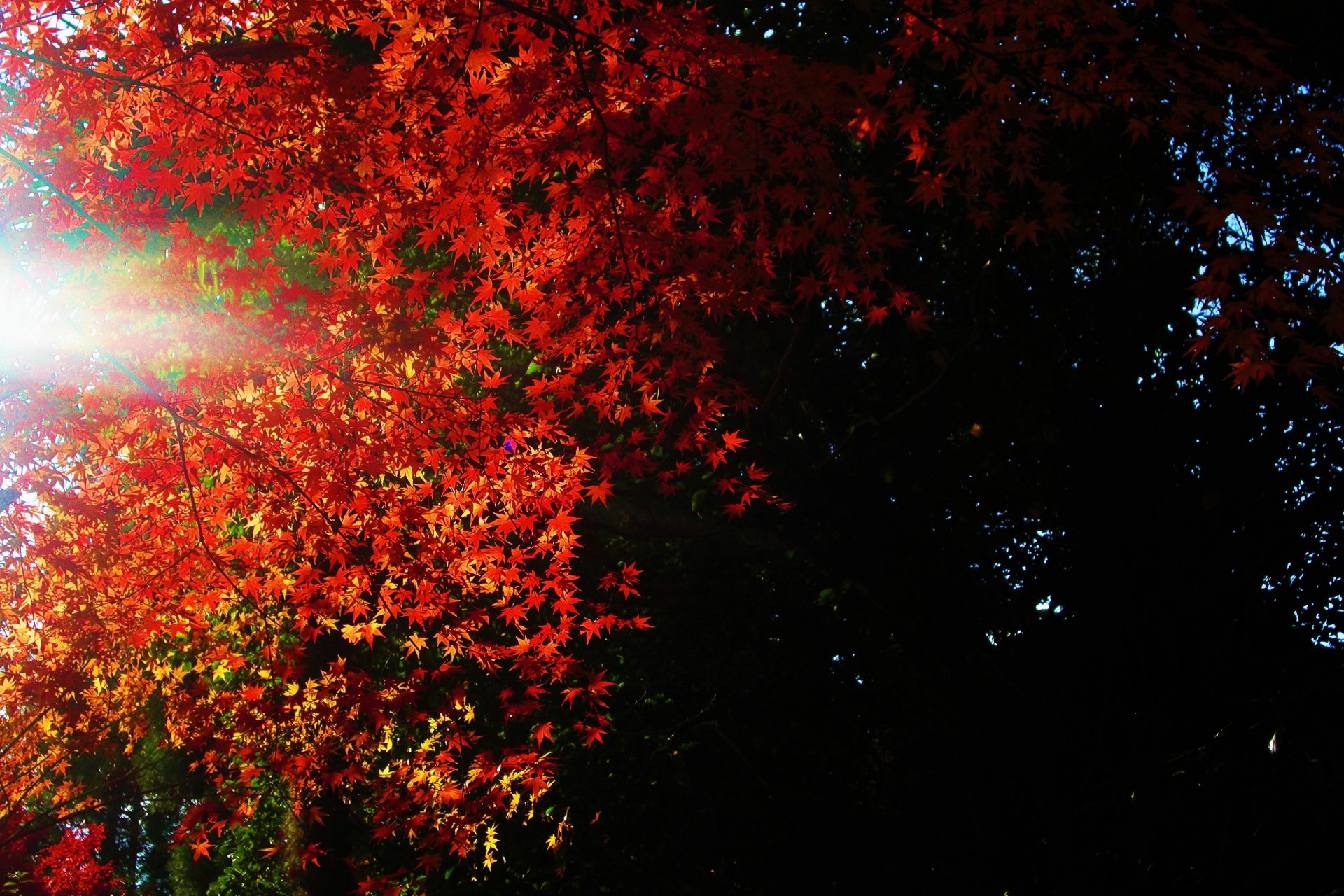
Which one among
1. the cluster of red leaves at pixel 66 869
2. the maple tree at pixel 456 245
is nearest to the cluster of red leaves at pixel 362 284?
the maple tree at pixel 456 245

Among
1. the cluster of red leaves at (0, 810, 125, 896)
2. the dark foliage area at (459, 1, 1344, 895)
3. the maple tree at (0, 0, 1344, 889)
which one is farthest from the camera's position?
the cluster of red leaves at (0, 810, 125, 896)

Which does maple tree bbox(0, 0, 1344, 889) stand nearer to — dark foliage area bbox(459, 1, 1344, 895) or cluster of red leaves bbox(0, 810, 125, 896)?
dark foliage area bbox(459, 1, 1344, 895)

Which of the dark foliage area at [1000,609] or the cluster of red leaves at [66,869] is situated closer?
the dark foliage area at [1000,609]

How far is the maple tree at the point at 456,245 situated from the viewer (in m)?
3.40

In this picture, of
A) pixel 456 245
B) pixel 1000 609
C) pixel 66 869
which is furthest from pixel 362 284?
pixel 66 869

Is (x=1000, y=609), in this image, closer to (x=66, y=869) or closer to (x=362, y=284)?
(x=362, y=284)

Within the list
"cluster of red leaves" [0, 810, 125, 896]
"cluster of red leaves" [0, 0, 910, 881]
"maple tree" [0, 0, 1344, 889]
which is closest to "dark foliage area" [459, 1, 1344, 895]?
"maple tree" [0, 0, 1344, 889]

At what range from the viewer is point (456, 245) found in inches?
147

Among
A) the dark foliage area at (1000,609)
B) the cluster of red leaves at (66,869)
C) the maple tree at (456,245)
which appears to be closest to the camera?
the maple tree at (456,245)

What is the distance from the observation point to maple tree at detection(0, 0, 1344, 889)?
11.1 ft

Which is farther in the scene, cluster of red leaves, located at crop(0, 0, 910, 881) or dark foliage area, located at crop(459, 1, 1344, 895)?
dark foliage area, located at crop(459, 1, 1344, 895)

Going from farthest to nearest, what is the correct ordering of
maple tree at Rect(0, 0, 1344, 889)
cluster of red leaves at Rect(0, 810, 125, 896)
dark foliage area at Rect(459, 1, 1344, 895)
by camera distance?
cluster of red leaves at Rect(0, 810, 125, 896)
dark foliage area at Rect(459, 1, 1344, 895)
maple tree at Rect(0, 0, 1344, 889)

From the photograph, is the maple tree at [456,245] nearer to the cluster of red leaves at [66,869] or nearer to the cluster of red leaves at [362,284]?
the cluster of red leaves at [362,284]

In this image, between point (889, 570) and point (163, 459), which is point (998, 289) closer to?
point (889, 570)
